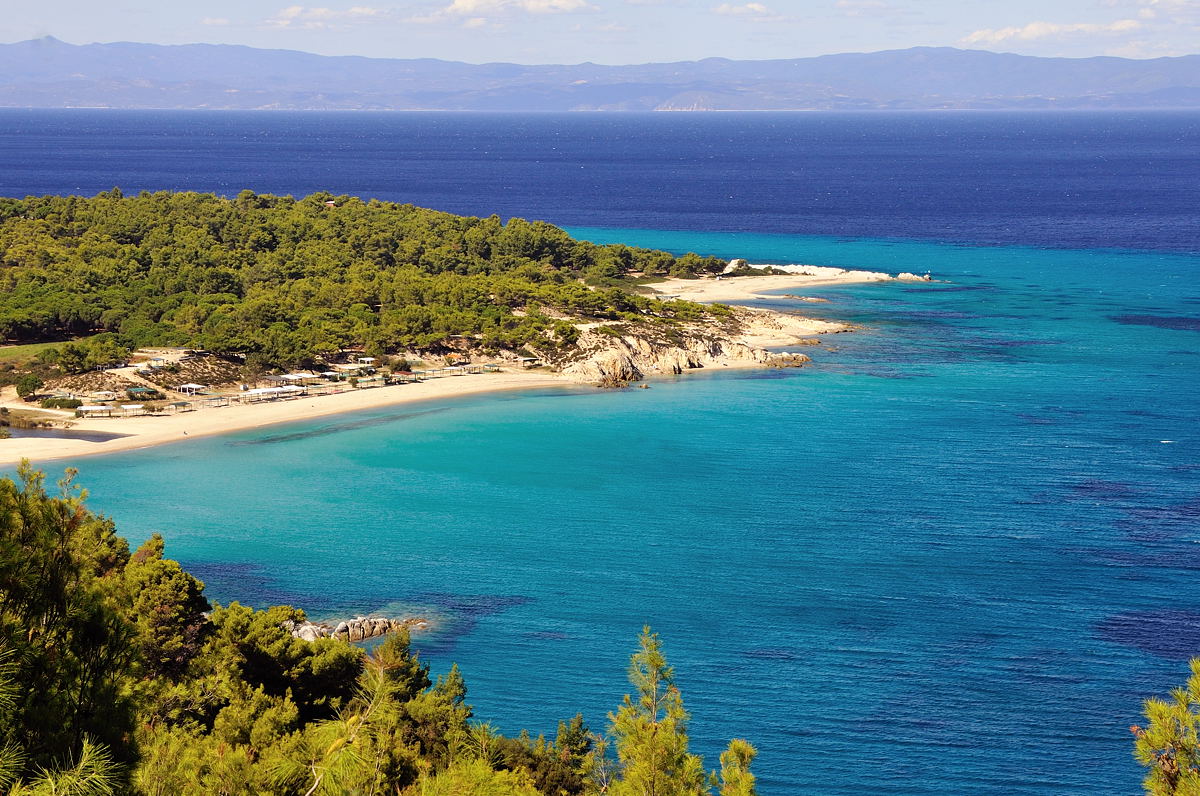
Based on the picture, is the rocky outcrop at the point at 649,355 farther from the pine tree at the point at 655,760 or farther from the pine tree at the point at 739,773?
the pine tree at the point at 739,773

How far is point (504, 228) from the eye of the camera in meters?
93.9

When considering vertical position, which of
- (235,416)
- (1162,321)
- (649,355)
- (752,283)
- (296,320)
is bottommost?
(235,416)

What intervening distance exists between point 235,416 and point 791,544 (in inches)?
1130

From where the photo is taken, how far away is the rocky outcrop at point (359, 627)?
29906 mm

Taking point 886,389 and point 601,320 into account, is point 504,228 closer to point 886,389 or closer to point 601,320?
point 601,320

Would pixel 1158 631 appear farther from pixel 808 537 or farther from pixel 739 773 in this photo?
pixel 739 773

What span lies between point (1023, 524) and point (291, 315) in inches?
1698

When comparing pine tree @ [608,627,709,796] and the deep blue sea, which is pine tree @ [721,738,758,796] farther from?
the deep blue sea

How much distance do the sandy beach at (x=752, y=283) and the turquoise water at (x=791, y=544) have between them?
831 inches

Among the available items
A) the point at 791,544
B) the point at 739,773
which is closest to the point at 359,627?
the point at 791,544

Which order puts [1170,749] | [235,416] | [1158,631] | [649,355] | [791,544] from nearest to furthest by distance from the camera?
[1170,749] < [1158,631] < [791,544] < [235,416] < [649,355]

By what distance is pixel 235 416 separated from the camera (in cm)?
5481

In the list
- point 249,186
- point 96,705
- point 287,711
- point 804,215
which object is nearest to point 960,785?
point 287,711

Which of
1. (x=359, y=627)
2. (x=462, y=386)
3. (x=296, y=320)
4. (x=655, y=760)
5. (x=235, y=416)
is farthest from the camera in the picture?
(x=296, y=320)
